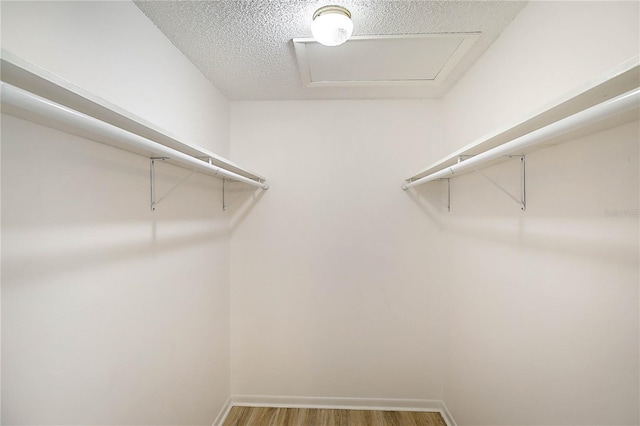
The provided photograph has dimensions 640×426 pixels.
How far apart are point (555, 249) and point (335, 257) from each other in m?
1.44

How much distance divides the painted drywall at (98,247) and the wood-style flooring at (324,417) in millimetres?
517

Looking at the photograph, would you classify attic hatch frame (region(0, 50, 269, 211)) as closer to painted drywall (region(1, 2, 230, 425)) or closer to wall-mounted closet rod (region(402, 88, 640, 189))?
painted drywall (region(1, 2, 230, 425))

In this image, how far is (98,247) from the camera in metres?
1.01

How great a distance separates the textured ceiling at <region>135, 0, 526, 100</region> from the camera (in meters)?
1.25

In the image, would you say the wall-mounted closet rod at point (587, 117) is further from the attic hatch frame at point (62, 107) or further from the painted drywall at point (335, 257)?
the painted drywall at point (335, 257)

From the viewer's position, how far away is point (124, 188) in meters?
1.13

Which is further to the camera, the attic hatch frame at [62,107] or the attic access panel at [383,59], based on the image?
the attic access panel at [383,59]

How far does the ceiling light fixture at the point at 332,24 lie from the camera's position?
123 centimetres

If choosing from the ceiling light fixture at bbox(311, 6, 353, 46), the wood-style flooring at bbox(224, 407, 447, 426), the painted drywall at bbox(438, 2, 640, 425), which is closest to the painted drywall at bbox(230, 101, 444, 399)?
the wood-style flooring at bbox(224, 407, 447, 426)

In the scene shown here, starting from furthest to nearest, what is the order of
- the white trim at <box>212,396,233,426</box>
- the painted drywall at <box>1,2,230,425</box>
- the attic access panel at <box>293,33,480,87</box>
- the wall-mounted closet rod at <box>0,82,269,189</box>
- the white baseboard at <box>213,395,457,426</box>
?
the white baseboard at <box>213,395,457,426</box> → the white trim at <box>212,396,233,426</box> → the attic access panel at <box>293,33,480,87</box> → the painted drywall at <box>1,2,230,425</box> → the wall-mounted closet rod at <box>0,82,269,189</box>

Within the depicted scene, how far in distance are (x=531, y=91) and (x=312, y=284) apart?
1.82 meters

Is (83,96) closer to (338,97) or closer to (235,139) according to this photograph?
(235,139)

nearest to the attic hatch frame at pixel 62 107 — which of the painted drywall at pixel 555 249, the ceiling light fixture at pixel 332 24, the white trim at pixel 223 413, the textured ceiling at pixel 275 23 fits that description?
the textured ceiling at pixel 275 23

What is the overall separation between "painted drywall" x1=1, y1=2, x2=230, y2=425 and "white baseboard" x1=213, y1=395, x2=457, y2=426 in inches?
23.5
